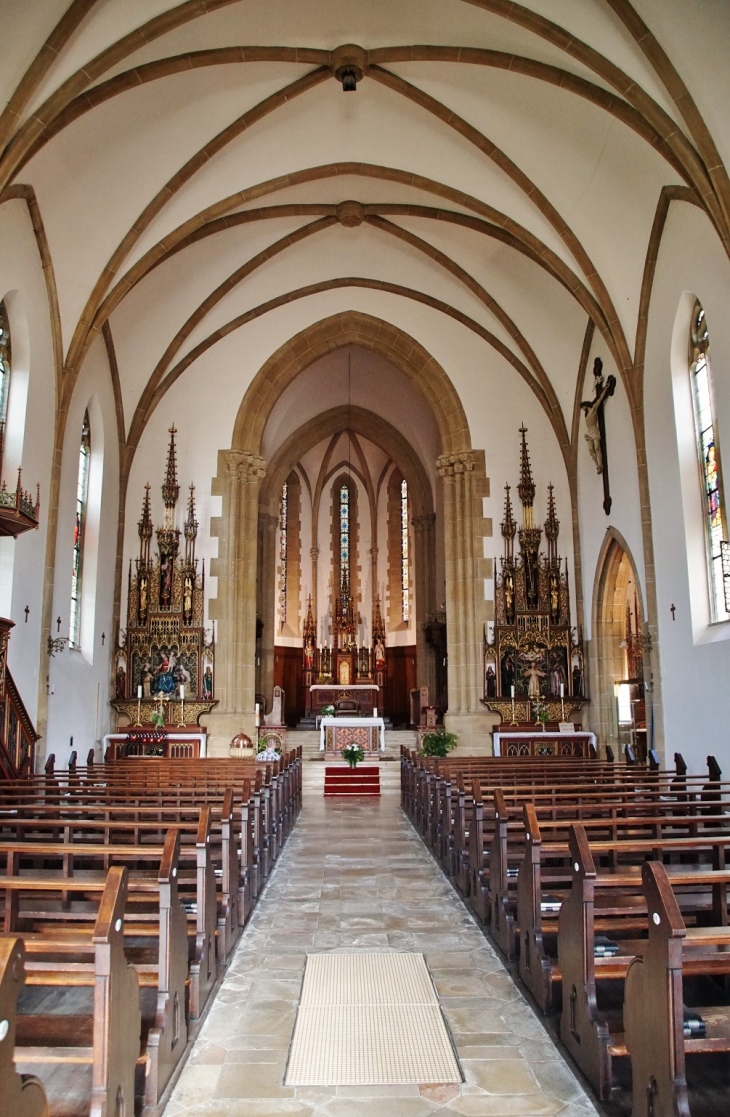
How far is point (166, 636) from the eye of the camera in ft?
58.0

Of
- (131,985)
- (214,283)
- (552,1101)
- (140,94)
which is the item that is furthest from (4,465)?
(552,1101)

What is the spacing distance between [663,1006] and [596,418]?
13.9m

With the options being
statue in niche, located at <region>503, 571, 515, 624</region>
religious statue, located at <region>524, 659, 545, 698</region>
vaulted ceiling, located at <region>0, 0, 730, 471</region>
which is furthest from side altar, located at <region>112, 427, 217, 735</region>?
religious statue, located at <region>524, 659, 545, 698</region>

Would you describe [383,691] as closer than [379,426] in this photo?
No

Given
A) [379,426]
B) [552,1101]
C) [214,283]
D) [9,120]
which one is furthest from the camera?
[379,426]

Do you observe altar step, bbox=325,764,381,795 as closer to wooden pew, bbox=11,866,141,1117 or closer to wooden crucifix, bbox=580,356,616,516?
wooden crucifix, bbox=580,356,616,516

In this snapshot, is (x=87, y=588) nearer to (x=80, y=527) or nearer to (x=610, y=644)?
(x=80, y=527)

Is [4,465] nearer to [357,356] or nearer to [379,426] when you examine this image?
[357,356]

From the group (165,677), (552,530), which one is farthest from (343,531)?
(165,677)

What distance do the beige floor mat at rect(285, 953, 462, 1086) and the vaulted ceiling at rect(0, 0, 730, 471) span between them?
30.2 feet

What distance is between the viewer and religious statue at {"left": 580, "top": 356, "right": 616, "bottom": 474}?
1574 centimetres

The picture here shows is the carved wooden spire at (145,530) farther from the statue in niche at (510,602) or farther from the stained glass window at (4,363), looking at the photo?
the statue in niche at (510,602)

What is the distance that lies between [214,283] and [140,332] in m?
1.85

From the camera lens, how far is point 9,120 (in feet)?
32.5
